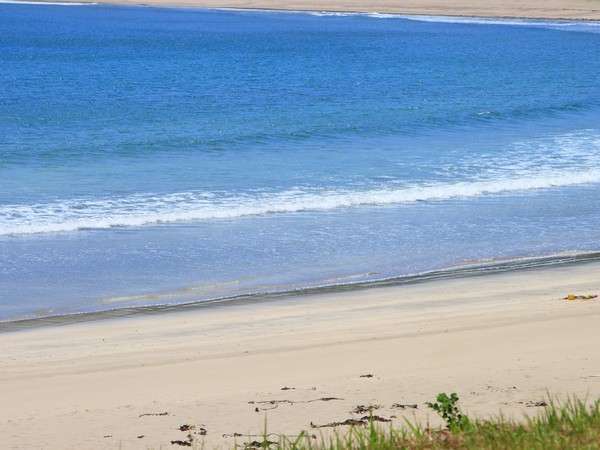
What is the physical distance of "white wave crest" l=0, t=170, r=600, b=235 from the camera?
54.1ft

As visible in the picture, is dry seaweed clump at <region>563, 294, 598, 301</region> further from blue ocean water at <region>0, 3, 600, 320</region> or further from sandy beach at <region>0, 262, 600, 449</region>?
blue ocean water at <region>0, 3, 600, 320</region>

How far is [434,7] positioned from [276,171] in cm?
7686

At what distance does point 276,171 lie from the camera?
71.1ft

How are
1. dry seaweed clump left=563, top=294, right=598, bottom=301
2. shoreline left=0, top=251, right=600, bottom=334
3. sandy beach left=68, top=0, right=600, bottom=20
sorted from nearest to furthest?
shoreline left=0, top=251, right=600, bottom=334 → dry seaweed clump left=563, top=294, right=598, bottom=301 → sandy beach left=68, top=0, right=600, bottom=20

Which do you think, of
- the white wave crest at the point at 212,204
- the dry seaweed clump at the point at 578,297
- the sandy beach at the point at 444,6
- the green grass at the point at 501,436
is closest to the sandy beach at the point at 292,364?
the dry seaweed clump at the point at 578,297

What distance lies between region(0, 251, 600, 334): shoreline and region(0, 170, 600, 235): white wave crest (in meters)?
4.48

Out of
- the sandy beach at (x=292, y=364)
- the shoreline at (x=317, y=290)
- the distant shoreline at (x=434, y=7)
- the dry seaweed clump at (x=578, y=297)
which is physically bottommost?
the sandy beach at (x=292, y=364)

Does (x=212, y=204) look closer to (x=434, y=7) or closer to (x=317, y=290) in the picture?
(x=317, y=290)

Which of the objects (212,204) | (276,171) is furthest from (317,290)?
(276,171)

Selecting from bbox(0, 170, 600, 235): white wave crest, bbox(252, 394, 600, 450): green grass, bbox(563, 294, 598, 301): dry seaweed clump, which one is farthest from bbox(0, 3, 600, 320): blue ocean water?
bbox(252, 394, 600, 450): green grass

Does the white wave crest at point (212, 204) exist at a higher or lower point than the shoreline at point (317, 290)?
higher

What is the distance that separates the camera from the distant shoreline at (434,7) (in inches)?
3391

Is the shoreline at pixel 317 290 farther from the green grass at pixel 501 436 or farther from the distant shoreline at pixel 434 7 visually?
the distant shoreline at pixel 434 7

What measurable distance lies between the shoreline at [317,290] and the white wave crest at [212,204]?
4483 millimetres
